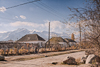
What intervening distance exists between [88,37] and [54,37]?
101 ft

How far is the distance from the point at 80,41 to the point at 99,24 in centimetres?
181

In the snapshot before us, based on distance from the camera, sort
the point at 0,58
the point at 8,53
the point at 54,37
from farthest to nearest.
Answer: the point at 54,37 → the point at 8,53 → the point at 0,58

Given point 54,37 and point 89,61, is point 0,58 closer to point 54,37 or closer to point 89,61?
point 89,61

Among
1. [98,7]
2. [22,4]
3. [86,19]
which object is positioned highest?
[22,4]

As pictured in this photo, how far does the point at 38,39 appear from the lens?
167 ft

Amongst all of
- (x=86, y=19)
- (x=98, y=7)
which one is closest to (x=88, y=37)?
(x=86, y=19)

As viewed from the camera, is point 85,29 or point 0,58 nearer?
point 85,29

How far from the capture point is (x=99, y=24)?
7.68 metres

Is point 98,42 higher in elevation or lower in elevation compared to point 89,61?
higher

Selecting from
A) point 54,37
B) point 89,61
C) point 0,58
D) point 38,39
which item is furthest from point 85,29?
point 38,39


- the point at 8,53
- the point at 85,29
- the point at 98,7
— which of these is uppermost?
the point at 98,7

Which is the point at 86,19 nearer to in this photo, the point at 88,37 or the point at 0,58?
the point at 88,37

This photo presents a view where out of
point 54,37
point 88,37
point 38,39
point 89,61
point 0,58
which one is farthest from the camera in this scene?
point 38,39

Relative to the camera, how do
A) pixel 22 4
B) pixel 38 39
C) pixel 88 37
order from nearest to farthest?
pixel 88 37 < pixel 22 4 < pixel 38 39
